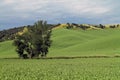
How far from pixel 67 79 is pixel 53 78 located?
186cm

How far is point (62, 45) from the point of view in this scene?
555 feet

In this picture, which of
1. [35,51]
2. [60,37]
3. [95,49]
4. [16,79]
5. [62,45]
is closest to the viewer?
[16,79]

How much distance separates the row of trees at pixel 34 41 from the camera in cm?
11212

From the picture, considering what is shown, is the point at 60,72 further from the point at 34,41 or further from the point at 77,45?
the point at 77,45

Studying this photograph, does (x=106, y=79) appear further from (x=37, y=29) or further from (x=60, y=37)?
(x=60, y=37)

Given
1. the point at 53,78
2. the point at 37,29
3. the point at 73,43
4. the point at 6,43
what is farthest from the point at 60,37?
the point at 53,78

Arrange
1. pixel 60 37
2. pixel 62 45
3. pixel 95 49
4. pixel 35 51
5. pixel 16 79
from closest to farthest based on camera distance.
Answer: pixel 16 79
pixel 35 51
pixel 95 49
pixel 62 45
pixel 60 37

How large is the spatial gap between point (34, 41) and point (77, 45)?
52217 millimetres

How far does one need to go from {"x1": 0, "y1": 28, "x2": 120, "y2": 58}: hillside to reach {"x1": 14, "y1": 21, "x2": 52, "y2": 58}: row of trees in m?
14.8

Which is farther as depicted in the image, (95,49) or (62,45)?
(62,45)

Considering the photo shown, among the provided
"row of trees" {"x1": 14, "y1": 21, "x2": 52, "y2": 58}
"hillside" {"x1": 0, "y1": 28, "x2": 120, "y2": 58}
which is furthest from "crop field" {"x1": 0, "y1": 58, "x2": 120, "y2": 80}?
"hillside" {"x1": 0, "y1": 28, "x2": 120, "y2": 58}

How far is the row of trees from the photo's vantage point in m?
112

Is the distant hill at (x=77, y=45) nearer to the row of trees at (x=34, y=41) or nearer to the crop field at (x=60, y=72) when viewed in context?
the row of trees at (x=34, y=41)

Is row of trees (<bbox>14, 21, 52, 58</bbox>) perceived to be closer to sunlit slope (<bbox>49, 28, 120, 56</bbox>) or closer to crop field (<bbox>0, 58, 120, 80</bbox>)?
sunlit slope (<bbox>49, 28, 120, 56</bbox>)
